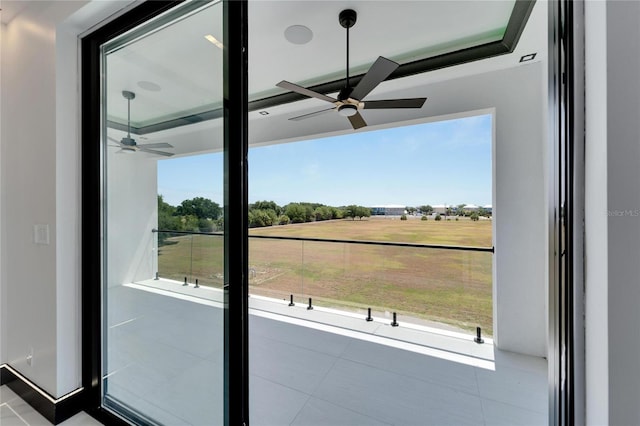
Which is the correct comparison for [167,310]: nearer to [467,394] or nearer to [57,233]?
[57,233]

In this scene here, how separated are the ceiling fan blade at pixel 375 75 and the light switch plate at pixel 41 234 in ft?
8.14

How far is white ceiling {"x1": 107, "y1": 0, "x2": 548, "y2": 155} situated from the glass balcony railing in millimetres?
1782

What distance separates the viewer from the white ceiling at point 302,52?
1.38 meters

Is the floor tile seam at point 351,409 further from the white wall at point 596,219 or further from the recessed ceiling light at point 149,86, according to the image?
the recessed ceiling light at point 149,86

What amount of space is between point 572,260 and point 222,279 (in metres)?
1.32

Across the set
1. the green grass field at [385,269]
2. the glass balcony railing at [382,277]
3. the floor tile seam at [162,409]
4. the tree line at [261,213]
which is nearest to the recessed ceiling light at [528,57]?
the tree line at [261,213]

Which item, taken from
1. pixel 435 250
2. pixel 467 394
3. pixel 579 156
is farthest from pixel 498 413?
pixel 579 156

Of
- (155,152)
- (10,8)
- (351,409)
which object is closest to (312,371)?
(351,409)

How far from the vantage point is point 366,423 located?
1.76m

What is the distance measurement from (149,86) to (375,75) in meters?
1.64

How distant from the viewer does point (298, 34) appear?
2451mm

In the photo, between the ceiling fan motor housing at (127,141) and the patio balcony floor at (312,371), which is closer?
the patio balcony floor at (312,371)

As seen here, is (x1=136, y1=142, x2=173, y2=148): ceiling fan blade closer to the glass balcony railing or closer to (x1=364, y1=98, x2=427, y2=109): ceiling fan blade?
(x1=364, y1=98, x2=427, y2=109): ceiling fan blade

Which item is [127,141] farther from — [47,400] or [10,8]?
[47,400]
